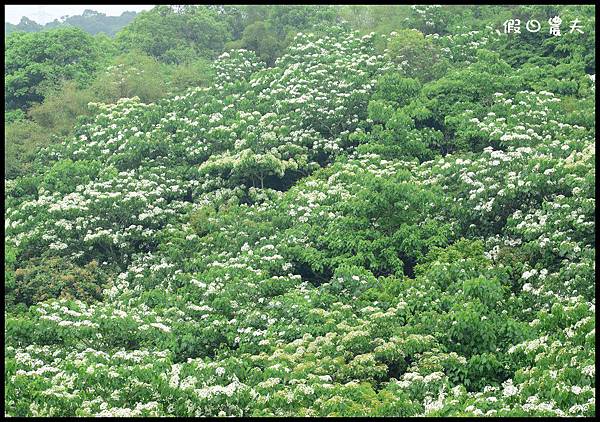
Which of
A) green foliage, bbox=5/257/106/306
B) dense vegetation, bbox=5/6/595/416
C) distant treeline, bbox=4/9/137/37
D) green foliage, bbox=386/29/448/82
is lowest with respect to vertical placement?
green foliage, bbox=5/257/106/306

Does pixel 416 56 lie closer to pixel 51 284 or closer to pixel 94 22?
pixel 51 284

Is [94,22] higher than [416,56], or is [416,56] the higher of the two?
[94,22]

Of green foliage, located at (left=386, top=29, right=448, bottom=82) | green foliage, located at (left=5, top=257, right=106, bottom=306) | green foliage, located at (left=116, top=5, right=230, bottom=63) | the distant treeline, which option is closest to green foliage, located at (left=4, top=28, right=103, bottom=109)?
green foliage, located at (left=116, top=5, right=230, bottom=63)

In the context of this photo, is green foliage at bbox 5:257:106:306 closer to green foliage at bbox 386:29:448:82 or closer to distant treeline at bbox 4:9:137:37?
green foliage at bbox 386:29:448:82

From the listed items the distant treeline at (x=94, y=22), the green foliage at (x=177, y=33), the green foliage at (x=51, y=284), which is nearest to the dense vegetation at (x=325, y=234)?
the green foliage at (x=51, y=284)

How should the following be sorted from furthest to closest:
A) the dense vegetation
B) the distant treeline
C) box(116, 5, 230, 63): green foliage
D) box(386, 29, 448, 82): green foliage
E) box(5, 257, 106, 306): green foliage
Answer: the distant treeline → box(116, 5, 230, 63): green foliage → box(386, 29, 448, 82): green foliage → box(5, 257, 106, 306): green foliage → the dense vegetation

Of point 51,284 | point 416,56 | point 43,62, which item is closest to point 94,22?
point 43,62

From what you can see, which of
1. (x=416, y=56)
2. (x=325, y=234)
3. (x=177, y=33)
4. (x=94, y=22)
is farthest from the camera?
(x=94, y=22)

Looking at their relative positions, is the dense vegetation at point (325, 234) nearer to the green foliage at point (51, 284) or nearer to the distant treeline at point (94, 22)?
A: the green foliage at point (51, 284)

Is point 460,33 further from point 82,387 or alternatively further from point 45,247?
point 82,387

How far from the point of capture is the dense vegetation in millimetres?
12867

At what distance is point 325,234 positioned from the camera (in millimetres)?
19047

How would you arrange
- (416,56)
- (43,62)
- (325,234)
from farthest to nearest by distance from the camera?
(43,62), (416,56), (325,234)

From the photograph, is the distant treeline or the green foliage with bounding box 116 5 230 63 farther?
the distant treeline
